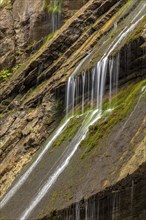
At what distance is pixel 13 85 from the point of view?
32.2 m

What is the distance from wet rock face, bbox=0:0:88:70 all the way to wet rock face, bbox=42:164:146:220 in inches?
1038

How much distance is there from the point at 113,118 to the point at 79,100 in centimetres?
659

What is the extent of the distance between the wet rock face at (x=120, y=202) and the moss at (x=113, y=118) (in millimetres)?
3558

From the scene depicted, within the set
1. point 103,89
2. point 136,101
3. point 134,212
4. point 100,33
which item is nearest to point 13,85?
point 100,33

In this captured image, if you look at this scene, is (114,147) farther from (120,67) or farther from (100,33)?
(100,33)

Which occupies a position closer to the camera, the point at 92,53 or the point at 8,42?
the point at 92,53

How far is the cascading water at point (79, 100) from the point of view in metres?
17.9

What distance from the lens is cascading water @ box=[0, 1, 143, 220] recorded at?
17.9 m

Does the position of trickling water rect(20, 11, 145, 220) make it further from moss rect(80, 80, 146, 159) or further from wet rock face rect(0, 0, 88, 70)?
wet rock face rect(0, 0, 88, 70)

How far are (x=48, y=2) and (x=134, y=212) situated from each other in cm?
3037

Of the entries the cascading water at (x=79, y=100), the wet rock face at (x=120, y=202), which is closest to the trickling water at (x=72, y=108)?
the cascading water at (x=79, y=100)

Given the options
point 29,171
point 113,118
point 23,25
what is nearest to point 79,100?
point 29,171

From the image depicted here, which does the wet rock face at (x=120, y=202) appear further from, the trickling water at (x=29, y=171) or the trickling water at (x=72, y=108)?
the trickling water at (x=29, y=171)

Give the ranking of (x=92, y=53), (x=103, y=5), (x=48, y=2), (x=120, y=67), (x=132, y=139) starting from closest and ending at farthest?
(x=132, y=139) → (x=120, y=67) → (x=92, y=53) → (x=103, y=5) → (x=48, y=2)
